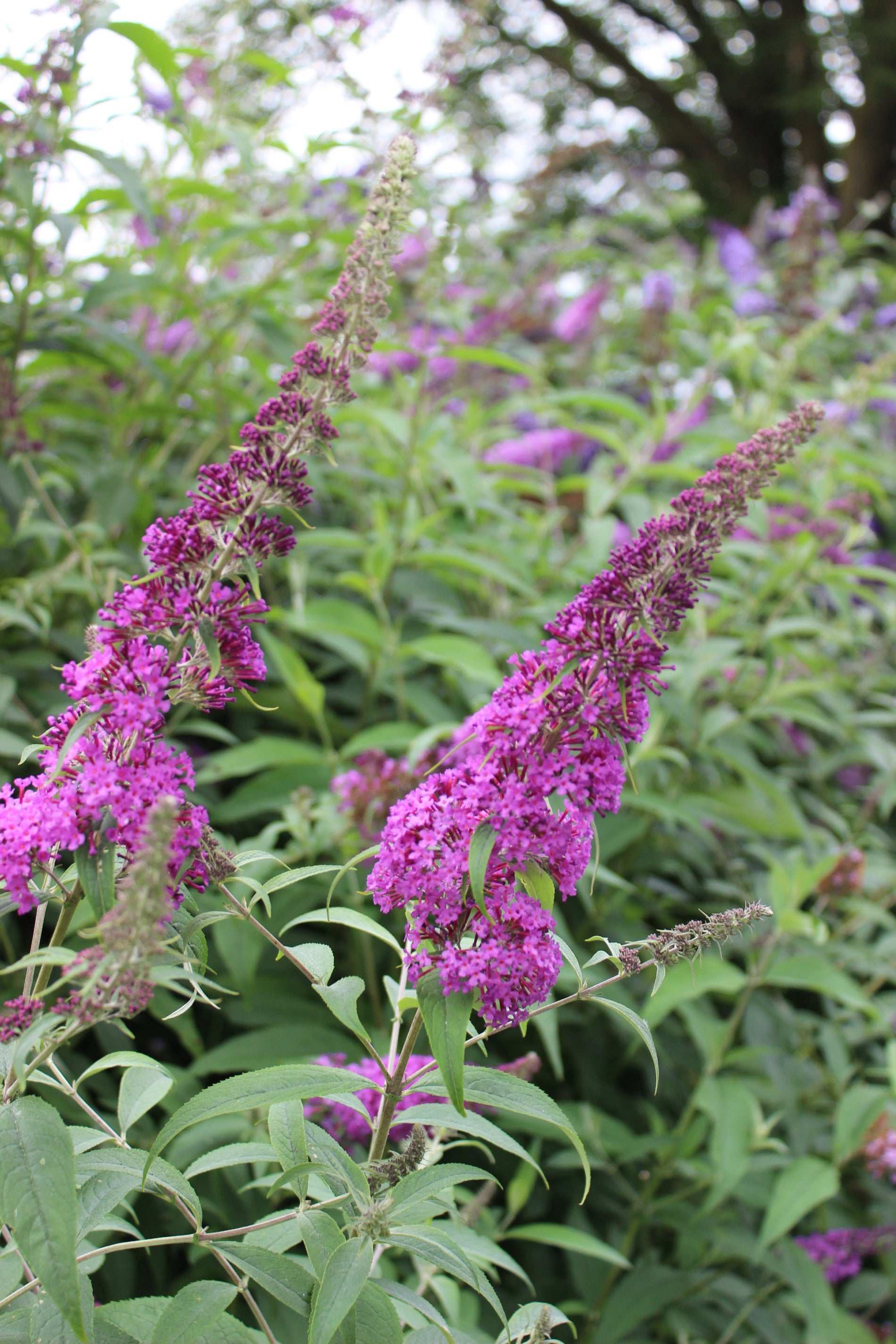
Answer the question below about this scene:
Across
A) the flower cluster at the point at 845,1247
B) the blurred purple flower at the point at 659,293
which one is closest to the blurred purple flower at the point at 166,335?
the blurred purple flower at the point at 659,293

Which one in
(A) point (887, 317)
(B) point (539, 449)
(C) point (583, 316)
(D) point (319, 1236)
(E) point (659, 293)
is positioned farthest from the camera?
(A) point (887, 317)

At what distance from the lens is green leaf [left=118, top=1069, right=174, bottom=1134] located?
1.21m

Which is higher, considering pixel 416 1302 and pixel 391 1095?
pixel 391 1095

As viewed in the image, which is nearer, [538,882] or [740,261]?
[538,882]

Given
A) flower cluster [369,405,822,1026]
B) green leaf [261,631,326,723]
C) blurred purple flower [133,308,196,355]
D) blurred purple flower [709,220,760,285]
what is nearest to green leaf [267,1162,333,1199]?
flower cluster [369,405,822,1026]

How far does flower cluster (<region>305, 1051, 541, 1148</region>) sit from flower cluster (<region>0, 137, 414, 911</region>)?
0.62m

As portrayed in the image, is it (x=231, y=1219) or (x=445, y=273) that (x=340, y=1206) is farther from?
(x=445, y=273)

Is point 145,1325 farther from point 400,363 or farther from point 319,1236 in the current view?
point 400,363

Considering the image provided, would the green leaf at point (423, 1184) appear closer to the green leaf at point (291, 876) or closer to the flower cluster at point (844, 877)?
the green leaf at point (291, 876)

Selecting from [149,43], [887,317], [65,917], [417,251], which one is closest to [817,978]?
[65,917]

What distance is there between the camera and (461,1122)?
1.09m

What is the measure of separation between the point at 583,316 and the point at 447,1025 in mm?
4568

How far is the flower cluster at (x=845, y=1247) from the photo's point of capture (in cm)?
246

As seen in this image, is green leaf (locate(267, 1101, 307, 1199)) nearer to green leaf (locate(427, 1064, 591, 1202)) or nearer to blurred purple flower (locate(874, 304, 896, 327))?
green leaf (locate(427, 1064, 591, 1202))
